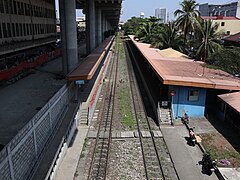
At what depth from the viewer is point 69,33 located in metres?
28.5

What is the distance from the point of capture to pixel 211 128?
760 inches

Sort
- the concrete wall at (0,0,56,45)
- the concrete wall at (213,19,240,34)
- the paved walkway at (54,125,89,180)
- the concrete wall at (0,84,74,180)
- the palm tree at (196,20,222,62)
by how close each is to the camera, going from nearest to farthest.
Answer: the concrete wall at (0,84,74,180) < the paved walkway at (54,125,89,180) < the palm tree at (196,20,222,62) < the concrete wall at (0,0,56,45) < the concrete wall at (213,19,240,34)

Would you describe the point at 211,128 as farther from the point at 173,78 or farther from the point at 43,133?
the point at 43,133

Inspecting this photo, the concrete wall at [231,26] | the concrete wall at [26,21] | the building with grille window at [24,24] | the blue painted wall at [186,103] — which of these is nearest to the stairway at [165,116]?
the blue painted wall at [186,103]

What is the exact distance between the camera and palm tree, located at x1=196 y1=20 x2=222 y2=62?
3095cm

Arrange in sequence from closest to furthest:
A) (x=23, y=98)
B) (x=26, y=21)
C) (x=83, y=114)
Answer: (x=83, y=114) < (x=23, y=98) < (x=26, y=21)

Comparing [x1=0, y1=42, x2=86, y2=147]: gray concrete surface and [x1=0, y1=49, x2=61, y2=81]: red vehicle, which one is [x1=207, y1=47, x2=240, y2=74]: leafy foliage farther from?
[x1=0, y1=49, x2=61, y2=81]: red vehicle

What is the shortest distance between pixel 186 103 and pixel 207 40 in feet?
43.1

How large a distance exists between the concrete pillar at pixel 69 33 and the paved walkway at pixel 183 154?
46.4 ft

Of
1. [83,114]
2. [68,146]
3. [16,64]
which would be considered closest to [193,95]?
[83,114]

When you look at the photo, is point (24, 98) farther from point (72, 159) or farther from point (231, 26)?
point (231, 26)

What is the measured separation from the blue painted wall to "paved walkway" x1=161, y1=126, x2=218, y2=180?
5.87ft

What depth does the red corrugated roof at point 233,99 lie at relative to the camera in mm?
17109

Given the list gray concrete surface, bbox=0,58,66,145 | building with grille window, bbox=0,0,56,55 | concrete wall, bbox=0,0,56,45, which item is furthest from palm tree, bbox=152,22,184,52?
concrete wall, bbox=0,0,56,45
